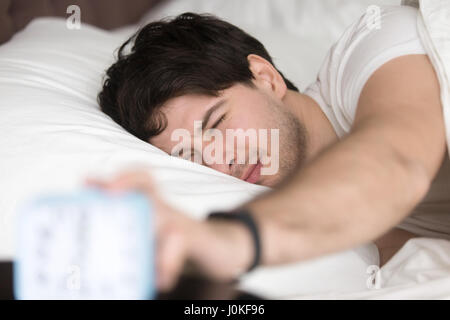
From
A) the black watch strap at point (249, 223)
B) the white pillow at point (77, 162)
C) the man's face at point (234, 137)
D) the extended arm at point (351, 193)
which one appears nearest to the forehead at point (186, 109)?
the man's face at point (234, 137)

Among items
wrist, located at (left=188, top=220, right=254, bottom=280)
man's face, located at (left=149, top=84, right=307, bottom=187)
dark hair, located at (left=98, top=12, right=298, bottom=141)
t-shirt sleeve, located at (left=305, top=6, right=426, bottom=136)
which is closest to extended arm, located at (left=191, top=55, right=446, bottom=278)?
wrist, located at (left=188, top=220, right=254, bottom=280)

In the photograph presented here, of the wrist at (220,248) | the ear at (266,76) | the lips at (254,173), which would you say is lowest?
the lips at (254,173)

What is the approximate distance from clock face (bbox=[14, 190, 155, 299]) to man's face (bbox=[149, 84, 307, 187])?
1.84ft

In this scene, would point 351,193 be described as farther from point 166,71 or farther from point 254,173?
point 166,71

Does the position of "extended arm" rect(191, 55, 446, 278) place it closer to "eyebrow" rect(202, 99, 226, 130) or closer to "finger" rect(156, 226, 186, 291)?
"finger" rect(156, 226, 186, 291)

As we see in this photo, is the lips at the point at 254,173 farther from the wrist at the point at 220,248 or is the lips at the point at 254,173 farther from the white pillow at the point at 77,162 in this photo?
the wrist at the point at 220,248

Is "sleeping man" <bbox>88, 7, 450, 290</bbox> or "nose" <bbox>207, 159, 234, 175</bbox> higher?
"sleeping man" <bbox>88, 7, 450, 290</bbox>

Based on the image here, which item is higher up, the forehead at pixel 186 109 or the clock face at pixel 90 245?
the clock face at pixel 90 245

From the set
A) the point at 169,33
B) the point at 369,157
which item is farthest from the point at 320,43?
the point at 369,157

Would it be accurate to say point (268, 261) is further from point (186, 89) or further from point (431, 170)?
point (186, 89)

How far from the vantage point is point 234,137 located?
3.04ft

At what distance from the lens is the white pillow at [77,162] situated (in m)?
0.69

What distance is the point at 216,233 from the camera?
1.25 ft

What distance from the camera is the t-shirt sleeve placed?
817 millimetres
